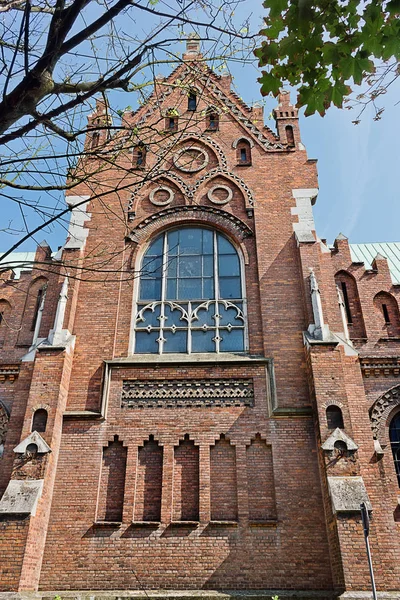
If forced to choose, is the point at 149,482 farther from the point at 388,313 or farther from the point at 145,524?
the point at 388,313

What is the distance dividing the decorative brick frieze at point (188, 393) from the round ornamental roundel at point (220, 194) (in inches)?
202

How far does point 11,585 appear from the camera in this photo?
916cm

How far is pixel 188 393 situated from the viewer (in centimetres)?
1158

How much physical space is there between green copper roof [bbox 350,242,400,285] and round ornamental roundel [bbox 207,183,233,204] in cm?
801

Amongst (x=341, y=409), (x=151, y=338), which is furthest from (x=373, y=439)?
(x=151, y=338)

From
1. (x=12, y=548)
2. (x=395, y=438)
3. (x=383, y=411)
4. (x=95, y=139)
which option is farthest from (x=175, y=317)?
(x=95, y=139)

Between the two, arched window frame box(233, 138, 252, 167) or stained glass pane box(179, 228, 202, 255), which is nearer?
stained glass pane box(179, 228, 202, 255)

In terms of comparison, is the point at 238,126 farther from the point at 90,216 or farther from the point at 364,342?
the point at 364,342

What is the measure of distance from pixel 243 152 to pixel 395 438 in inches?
342

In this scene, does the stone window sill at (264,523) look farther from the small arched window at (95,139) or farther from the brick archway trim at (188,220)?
the small arched window at (95,139)

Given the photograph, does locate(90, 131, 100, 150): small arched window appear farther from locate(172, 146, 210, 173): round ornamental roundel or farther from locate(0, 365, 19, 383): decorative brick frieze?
locate(0, 365, 19, 383): decorative brick frieze

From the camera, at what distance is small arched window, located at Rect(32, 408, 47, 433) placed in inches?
429

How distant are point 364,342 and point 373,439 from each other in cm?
281

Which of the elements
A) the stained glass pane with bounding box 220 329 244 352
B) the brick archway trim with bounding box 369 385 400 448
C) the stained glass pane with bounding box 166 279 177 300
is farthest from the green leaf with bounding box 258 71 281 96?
the brick archway trim with bounding box 369 385 400 448
